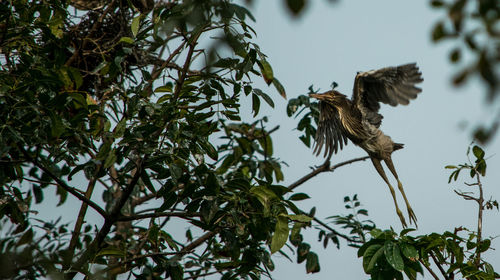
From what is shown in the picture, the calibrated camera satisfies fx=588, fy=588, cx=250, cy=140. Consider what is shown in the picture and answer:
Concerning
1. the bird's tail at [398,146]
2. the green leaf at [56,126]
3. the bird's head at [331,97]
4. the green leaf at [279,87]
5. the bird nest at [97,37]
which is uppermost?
the bird nest at [97,37]

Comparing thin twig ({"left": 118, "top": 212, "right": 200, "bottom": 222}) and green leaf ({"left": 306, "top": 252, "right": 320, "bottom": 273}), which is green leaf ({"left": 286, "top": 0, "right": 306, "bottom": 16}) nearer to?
thin twig ({"left": 118, "top": 212, "right": 200, "bottom": 222})

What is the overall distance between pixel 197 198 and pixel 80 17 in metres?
1.90

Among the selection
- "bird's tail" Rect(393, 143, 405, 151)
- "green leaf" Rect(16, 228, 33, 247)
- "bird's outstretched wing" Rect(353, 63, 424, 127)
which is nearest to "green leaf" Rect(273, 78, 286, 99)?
"green leaf" Rect(16, 228, 33, 247)

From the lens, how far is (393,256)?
252 centimetres

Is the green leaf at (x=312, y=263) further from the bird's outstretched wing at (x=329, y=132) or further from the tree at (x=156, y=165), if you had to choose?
the bird's outstretched wing at (x=329, y=132)

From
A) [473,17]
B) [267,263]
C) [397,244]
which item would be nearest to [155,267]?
[267,263]

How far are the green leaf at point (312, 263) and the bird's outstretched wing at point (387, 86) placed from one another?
1485 millimetres

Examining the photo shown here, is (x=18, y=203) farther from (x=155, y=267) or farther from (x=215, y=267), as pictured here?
(x=215, y=267)

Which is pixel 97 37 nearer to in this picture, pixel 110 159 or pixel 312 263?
pixel 110 159

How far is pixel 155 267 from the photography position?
2.57 m

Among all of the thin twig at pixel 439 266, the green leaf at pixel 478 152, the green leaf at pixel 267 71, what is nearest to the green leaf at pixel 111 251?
the green leaf at pixel 267 71

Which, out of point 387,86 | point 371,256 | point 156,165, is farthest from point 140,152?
point 387,86

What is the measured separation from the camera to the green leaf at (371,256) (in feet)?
8.46

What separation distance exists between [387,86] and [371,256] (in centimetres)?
172
